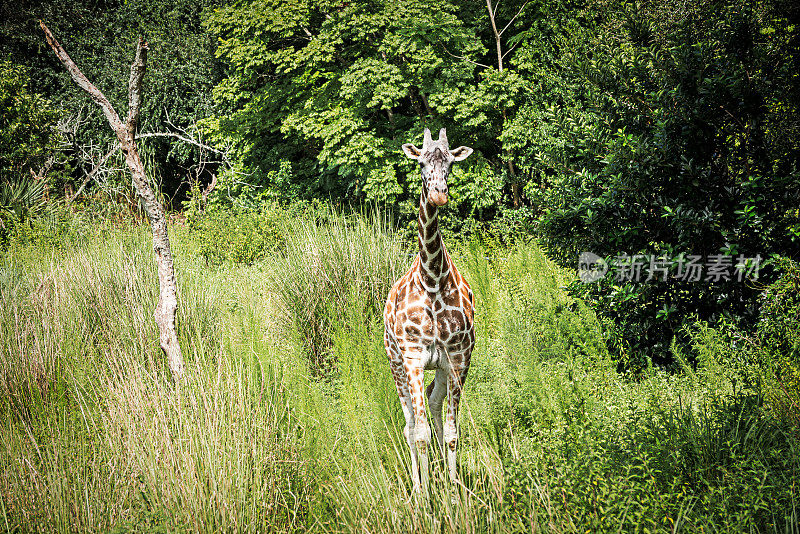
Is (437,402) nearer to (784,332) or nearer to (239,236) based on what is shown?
(784,332)

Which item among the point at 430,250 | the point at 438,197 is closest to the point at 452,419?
the point at 430,250

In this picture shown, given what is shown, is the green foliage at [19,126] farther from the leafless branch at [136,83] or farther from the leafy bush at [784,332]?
the leafy bush at [784,332]

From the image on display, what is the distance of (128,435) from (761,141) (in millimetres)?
5002

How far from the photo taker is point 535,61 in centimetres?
936

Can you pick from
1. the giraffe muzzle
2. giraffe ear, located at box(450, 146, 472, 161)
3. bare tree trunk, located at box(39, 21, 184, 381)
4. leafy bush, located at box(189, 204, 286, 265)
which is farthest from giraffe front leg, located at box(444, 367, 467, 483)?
leafy bush, located at box(189, 204, 286, 265)

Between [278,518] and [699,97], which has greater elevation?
[699,97]

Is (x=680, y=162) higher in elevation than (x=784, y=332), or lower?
higher

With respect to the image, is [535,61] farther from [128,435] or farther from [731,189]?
[128,435]

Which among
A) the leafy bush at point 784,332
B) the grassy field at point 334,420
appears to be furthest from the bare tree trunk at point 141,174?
the leafy bush at point 784,332

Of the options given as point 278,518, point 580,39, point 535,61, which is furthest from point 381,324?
point 535,61

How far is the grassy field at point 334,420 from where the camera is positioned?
100 inches

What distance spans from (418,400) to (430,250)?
0.84 m
